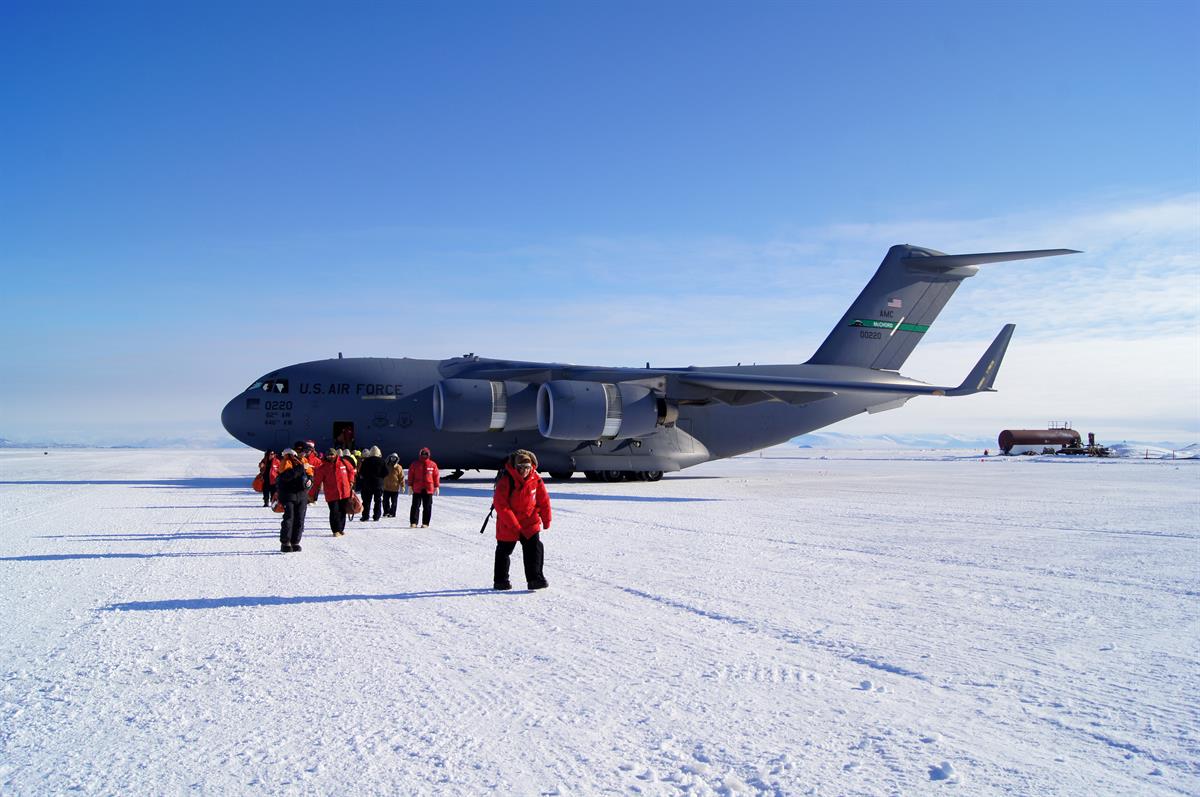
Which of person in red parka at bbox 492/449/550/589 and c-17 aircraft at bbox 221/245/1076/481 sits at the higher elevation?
c-17 aircraft at bbox 221/245/1076/481

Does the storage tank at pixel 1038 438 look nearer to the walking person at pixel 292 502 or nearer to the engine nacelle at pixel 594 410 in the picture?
the engine nacelle at pixel 594 410

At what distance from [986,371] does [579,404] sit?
10.6 m

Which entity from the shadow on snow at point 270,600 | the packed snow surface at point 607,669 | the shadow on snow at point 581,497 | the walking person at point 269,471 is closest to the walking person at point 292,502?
the packed snow surface at point 607,669

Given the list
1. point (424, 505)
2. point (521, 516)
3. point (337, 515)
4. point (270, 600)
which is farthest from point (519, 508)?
point (424, 505)

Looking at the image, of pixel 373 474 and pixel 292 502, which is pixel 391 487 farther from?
pixel 292 502

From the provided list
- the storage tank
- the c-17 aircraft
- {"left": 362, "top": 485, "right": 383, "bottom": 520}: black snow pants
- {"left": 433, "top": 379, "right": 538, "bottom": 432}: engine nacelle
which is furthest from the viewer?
the storage tank

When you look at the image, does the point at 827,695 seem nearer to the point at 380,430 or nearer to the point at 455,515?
the point at 455,515

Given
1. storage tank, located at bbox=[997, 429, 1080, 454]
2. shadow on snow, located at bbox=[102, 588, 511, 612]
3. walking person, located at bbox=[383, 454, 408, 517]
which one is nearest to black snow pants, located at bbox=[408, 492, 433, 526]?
walking person, located at bbox=[383, 454, 408, 517]

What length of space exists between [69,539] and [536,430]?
519 inches

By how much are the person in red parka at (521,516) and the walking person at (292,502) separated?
380 cm

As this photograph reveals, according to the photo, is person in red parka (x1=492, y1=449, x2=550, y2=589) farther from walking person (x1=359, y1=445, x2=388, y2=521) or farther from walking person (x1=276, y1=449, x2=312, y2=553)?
walking person (x1=359, y1=445, x2=388, y2=521)

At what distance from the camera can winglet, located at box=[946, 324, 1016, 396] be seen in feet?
72.6

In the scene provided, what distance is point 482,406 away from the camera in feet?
71.8

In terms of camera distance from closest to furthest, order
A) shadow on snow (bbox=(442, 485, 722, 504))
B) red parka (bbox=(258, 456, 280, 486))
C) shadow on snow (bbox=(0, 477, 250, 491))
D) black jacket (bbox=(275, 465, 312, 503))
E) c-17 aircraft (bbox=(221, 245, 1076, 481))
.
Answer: black jacket (bbox=(275, 465, 312, 503)) < red parka (bbox=(258, 456, 280, 486)) < shadow on snow (bbox=(442, 485, 722, 504)) < c-17 aircraft (bbox=(221, 245, 1076, 481)) < shadow on snow (bbox=(0, 477, 250, 491))
